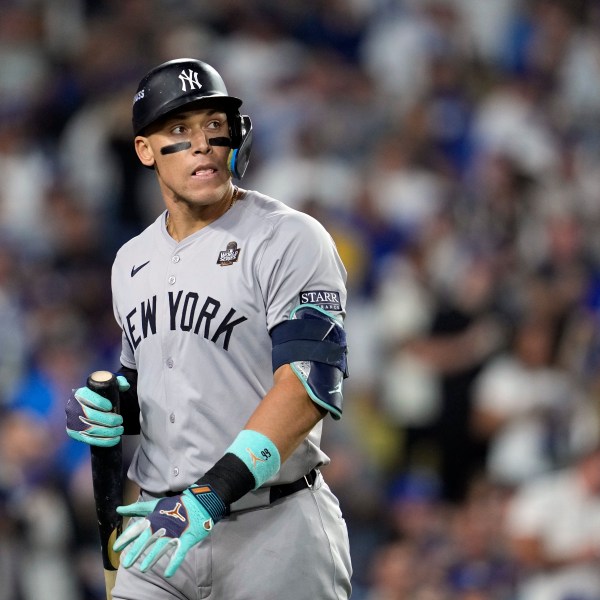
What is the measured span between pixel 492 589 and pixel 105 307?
3.08 m

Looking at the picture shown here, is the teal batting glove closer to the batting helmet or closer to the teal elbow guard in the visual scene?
the teal elbow guard

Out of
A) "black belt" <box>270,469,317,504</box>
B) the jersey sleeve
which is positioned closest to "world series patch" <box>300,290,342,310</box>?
the jersey sleeve

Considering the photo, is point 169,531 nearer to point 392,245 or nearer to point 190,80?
point 190,80

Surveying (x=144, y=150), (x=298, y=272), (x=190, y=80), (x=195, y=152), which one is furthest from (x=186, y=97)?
(x=298, y=272)

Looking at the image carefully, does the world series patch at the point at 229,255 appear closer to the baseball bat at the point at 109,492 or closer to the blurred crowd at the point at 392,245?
the baseball bat at the point at 109,492

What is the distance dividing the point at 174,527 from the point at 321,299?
70cm

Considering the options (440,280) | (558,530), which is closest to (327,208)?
(440,280)

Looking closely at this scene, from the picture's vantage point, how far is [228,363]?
327 centimetres

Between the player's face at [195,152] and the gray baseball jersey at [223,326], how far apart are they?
0.11 m

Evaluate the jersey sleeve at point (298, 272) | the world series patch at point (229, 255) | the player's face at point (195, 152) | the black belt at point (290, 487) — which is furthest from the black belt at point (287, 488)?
the player's face at point (195, 152)

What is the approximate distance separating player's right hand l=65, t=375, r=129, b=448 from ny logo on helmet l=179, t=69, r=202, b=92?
85 cm

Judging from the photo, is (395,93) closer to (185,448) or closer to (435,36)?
(435,36)

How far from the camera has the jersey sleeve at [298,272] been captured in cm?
319

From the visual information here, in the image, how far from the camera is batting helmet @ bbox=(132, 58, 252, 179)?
328cm
